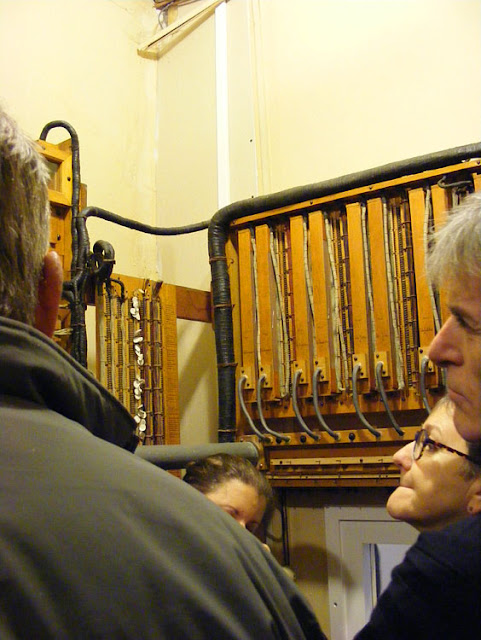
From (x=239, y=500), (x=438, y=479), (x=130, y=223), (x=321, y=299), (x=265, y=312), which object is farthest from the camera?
(x=130, y=223)

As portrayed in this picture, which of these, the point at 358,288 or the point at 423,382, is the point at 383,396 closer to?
the point at 423,382

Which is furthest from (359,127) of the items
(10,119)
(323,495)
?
(10,119)

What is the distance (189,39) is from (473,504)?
2961 mm

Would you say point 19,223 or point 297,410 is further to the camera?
point 297,410

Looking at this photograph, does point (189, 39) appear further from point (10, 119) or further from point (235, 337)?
point (10, 119)

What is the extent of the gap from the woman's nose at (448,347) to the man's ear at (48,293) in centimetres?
49

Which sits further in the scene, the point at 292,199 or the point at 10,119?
the point at 292,199

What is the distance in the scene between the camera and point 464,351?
0.86 meters

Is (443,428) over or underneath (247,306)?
underneath

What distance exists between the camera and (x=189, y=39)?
11.5 feet

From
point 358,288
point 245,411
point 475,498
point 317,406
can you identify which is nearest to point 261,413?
point 245,411

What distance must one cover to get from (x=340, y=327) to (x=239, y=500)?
2.35 feet

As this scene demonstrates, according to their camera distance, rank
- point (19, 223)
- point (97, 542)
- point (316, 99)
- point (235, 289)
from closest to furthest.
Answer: point (97, 542)
point (19, 223)
point (235, 289)
point (316, 99)

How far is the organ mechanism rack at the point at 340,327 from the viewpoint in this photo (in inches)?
89.2
